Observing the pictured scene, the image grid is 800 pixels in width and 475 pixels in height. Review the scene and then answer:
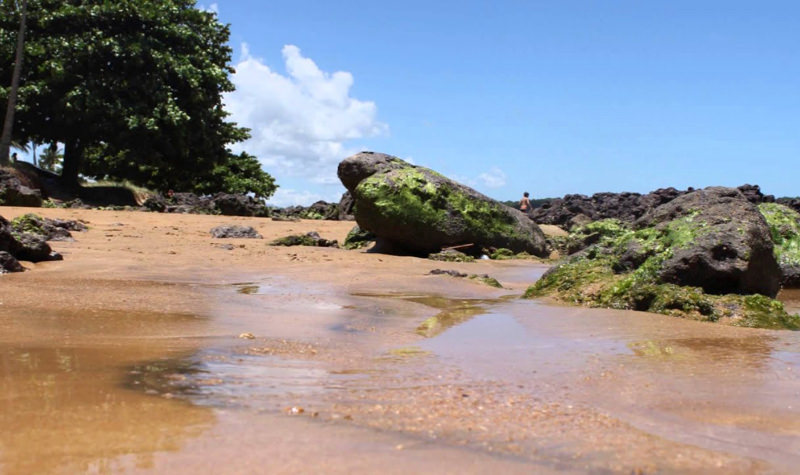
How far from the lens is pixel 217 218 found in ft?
55.8

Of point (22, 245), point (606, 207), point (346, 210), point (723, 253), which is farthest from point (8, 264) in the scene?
point (606, 207)

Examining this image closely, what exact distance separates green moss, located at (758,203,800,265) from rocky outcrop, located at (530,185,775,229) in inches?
638

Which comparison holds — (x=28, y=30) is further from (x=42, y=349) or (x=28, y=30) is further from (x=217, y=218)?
(x=42, y=349)

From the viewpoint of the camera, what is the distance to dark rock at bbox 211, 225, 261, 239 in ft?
42.3

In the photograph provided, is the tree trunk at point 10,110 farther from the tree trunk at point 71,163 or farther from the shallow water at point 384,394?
the shallow water at point 384,394

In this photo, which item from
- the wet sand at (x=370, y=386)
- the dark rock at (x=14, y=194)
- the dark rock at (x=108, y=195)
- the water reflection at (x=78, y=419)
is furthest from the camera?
the dark rock at (x=108, y=195)

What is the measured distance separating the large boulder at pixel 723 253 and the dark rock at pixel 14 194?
14421 mm

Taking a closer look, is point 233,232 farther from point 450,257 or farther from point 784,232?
point 784,232

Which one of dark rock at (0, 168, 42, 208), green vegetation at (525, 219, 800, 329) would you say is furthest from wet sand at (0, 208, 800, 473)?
dark rock at (0, 168, 42, 208)

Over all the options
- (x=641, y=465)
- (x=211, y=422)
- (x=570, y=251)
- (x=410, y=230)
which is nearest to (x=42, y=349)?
(x=211, y=422)

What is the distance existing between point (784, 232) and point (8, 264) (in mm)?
10174

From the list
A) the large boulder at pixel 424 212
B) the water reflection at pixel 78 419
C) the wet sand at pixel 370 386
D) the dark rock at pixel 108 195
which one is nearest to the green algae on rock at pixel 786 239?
the large boulder at pixel 424 212

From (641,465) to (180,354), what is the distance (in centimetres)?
222

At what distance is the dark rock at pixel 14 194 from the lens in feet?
51.3
